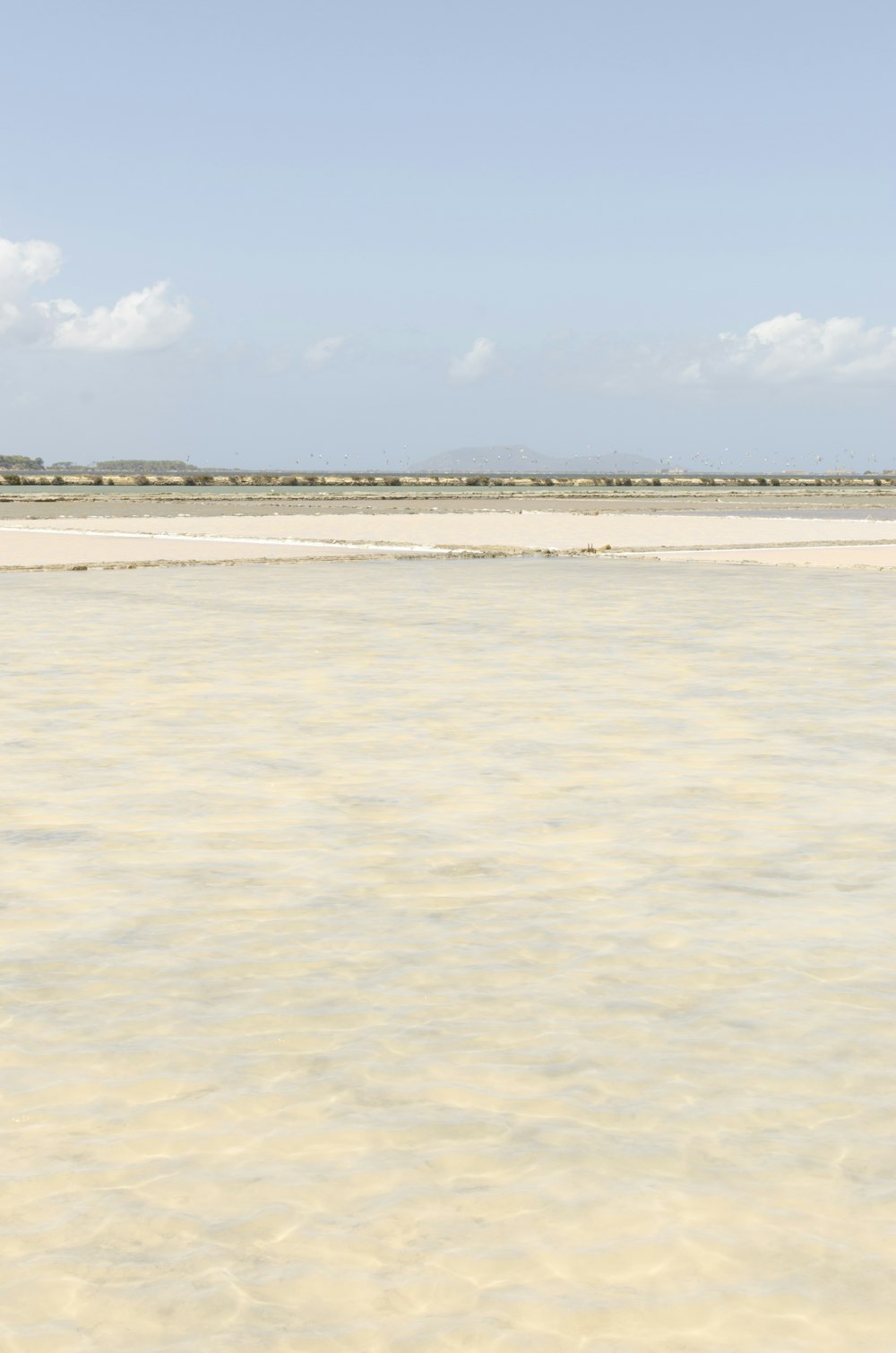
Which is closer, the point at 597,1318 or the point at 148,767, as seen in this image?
the point at 597,1318

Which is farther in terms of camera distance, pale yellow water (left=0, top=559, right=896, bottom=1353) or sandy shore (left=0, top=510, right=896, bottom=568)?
sandy shore (left=0, top=510, right=896, bottom=568)

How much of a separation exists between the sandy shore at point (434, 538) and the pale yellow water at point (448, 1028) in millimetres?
24590

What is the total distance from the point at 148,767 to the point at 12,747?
139cm

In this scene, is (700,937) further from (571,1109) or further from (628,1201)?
(628,1201)

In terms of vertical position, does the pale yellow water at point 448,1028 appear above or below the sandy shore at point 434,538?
below

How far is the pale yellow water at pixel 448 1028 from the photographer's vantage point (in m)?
4.56

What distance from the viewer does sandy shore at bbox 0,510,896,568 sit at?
40.0m

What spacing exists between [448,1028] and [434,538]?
43119 mm

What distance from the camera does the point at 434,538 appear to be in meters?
49.4

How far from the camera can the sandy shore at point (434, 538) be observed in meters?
40.0

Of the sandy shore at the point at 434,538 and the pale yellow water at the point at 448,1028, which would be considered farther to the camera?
the sandy shore at the point at 434,538

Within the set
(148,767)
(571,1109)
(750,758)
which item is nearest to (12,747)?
(148,767)

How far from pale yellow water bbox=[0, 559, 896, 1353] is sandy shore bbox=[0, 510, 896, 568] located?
80.7 ft

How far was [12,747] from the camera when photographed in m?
12.8
